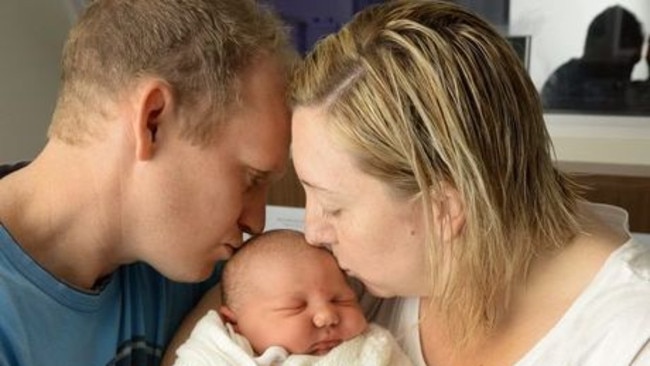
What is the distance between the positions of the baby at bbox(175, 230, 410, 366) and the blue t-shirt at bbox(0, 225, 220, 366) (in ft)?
0.25

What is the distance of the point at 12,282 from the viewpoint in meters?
1.12

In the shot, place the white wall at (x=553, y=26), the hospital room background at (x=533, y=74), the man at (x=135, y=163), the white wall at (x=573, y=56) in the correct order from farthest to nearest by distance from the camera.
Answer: the white wall at (x=553, y=26) < the white wall at (x=573, y=56) < the hospital room background at (x=533, y=74) < the man at (x=135, y=163)

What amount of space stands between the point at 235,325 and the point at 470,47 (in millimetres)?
538

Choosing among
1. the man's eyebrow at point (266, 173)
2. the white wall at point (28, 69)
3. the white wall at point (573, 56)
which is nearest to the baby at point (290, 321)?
the man's eyebrow at point (266, 173)

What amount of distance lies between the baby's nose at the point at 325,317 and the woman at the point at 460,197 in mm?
78

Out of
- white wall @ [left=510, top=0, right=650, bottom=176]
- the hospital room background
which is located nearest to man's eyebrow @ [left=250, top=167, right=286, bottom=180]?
the hospital room background

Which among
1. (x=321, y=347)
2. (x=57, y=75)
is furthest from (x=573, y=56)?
(x=321, y=347)

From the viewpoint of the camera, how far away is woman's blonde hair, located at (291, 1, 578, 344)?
1.10 m

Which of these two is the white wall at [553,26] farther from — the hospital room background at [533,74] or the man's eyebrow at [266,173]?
the man's eyebrow at [266,173]

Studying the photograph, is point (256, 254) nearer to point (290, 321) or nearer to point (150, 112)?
point (290, 321)

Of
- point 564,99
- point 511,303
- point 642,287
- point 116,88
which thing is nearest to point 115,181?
point 116,88

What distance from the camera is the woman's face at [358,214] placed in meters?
1.15

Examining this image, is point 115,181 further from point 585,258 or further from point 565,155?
point 565,155

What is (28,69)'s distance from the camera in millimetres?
2141
